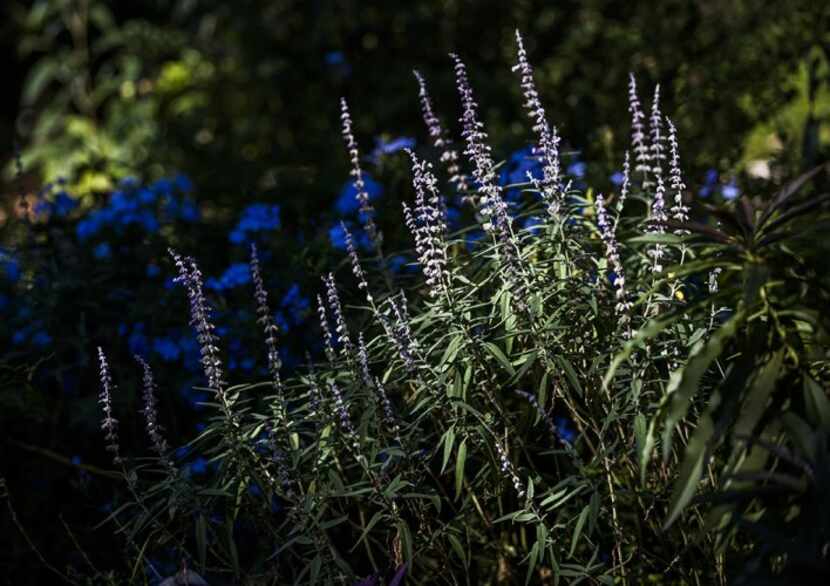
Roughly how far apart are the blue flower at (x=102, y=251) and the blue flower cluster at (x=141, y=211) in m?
0.09

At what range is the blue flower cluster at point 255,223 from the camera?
4.38 metres

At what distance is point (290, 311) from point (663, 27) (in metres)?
3.30

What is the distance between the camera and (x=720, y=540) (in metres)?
2.34

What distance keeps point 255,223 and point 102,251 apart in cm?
81

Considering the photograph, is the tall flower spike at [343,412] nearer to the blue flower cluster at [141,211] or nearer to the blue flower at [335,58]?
the blue flower cluster at [141,211]

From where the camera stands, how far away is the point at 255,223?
439cm

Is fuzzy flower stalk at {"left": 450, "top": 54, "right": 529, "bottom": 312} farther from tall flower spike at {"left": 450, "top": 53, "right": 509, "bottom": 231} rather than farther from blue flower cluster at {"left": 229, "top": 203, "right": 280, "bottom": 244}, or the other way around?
blue flower cluster at {"left": 229, "top": 203, "right": 280, "bottom": 244}

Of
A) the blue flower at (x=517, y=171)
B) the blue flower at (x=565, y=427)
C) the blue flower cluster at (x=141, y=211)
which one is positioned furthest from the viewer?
the blue flower cluster at (x=141, y=211)

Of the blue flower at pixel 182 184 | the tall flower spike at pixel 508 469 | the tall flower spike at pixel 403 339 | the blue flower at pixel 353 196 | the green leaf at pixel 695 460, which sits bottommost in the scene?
the green leaf at pixel 695 460

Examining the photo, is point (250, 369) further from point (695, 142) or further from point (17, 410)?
point (695, 142)

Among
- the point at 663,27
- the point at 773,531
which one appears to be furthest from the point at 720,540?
the point at 663,27

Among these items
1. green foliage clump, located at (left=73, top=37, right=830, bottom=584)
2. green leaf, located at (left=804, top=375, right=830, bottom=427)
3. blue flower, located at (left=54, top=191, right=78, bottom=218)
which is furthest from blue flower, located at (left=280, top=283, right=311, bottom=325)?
green leaf, located at (left=804, top=375, right=830, bottom=427)

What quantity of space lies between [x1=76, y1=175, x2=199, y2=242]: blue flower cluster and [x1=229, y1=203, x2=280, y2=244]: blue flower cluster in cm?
48

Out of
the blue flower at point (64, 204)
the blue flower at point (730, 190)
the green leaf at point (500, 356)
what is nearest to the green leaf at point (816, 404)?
the green leaf at point (500, 356)
